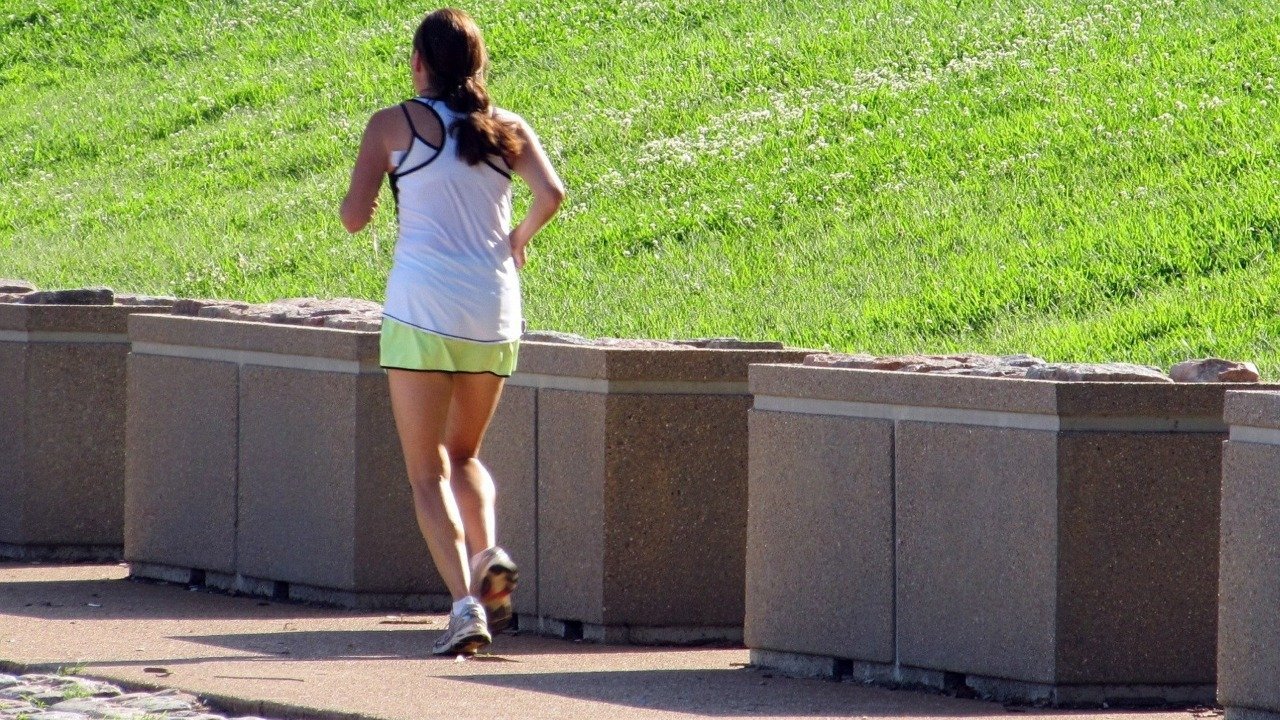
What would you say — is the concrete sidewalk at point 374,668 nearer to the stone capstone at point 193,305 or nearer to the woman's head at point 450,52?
the stone capstone at point 193,305

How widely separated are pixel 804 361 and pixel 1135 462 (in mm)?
1360

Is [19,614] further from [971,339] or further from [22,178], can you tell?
[22,178]

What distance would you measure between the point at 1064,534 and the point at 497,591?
1.61 meters

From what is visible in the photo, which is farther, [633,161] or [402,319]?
[633,161]

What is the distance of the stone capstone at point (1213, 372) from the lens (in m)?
6.04

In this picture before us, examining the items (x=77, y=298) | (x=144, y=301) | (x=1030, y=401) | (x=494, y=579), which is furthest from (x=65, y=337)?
(x=1030, y=401)

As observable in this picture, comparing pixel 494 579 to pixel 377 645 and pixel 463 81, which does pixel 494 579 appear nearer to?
pixel 377 645

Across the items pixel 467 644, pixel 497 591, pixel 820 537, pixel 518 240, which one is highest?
pixel 518 240

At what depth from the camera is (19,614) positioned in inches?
295

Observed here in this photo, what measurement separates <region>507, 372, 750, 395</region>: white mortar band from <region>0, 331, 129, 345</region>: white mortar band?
265 cm

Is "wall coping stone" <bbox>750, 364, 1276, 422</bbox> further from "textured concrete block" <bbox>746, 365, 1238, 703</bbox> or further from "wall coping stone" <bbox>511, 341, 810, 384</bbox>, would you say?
"wall coping stone" <bbox>511, 341, 810, 384</bbox>

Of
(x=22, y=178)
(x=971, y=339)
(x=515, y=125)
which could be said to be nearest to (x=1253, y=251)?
(x=971, y=339)

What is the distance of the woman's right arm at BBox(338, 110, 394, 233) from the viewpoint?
6.19m

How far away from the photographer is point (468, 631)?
6188 millimetres
